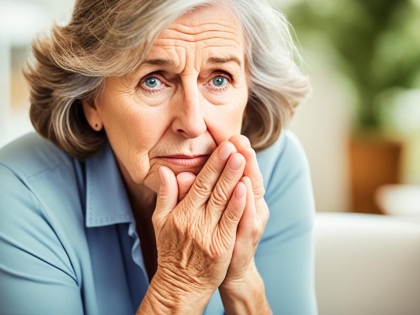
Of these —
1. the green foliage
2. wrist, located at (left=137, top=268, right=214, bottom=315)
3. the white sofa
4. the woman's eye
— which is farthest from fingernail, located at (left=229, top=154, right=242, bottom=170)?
the green foliage

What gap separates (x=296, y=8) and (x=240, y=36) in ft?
14.0

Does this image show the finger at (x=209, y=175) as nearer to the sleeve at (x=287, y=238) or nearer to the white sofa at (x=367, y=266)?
the sleeve at (x=287, y=238)

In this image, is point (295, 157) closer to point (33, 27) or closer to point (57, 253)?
point (57, 253)

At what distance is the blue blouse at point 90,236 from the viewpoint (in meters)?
1.47

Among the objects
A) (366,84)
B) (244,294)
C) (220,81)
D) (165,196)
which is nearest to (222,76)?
(220,81)

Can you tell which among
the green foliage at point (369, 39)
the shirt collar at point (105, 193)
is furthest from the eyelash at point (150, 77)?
the green foliage at point (369, 39)

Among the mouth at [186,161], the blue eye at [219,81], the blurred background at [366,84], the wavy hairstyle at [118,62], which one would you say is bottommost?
the mouth at [186,161]

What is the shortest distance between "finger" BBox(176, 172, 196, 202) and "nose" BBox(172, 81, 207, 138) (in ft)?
0.34

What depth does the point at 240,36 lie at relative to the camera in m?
1.54

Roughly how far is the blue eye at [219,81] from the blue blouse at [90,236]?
14.8 inches

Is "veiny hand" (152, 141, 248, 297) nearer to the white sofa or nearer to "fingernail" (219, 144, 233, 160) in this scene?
"fingernail" (219, 144, 233, 160)

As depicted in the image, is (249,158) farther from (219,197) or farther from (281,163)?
(281,163)

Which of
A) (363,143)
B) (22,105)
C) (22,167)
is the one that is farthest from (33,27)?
(22,167)

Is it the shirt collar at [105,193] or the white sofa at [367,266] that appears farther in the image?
the white sofa at [367,266]
